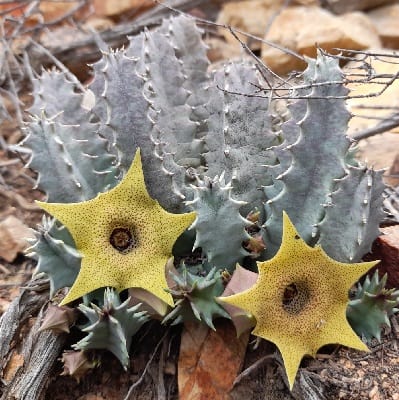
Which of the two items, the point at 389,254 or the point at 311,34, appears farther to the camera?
the point at 311,34

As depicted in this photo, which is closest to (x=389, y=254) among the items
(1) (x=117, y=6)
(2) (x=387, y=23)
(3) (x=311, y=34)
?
(3) (x=311, y=34)

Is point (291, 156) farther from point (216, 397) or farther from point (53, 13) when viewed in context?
point (53, 13)

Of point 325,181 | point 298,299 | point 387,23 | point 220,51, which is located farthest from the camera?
point 387,23

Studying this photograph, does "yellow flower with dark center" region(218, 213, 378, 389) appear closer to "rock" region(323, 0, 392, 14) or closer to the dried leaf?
the dried leaf

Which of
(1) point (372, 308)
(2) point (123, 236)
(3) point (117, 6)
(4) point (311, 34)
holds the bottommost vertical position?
(1) point (372, 308)

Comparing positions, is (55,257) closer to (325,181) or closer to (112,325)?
(112,325)

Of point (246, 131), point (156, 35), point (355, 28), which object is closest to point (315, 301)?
point (246, 131)
